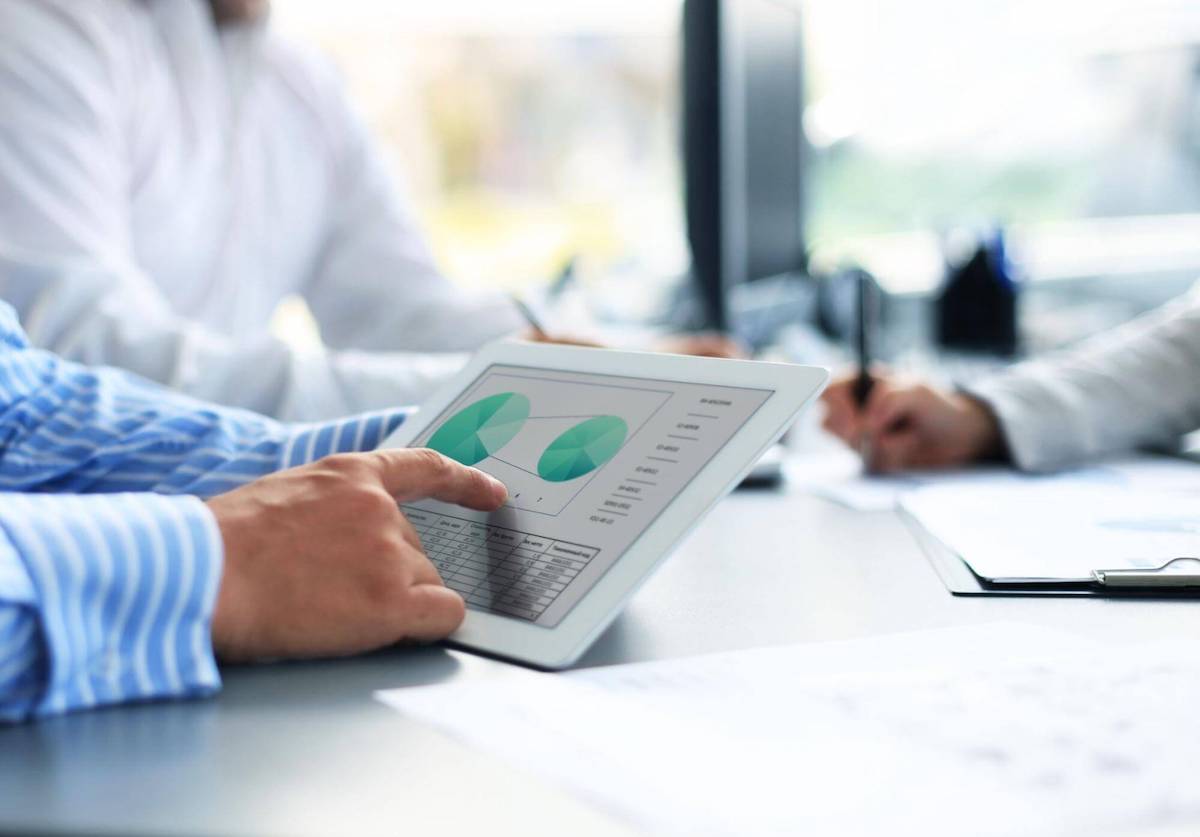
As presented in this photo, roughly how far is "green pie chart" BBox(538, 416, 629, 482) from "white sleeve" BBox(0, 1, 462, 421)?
0.34 meters

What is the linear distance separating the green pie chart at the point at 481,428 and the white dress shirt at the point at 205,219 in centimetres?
27

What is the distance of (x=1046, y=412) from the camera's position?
1.00 m

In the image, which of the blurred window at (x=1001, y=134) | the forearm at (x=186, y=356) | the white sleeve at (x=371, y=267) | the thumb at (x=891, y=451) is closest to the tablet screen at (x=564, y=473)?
the forearm at (x=186, y=356)

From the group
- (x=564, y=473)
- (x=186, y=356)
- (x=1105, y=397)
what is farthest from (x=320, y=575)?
(x=1105, y=397)

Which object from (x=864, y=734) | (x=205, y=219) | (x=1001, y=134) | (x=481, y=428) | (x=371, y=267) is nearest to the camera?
(x=864, y=734)

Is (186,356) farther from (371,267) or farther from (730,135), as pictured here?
(730,135)

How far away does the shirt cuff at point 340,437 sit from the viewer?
0.71 m

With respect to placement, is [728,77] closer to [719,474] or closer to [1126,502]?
[1126,502]

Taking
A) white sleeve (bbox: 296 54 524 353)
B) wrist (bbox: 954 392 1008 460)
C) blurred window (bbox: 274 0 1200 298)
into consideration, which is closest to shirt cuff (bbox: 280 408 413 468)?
wrist (bbox: 954 392 1008 460)

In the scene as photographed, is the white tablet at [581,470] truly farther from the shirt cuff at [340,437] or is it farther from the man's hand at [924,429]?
the man's hand at [924,429]

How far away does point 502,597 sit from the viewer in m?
0.53

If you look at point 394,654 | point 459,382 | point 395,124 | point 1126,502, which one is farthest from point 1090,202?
point 395,124

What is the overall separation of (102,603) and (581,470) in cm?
23

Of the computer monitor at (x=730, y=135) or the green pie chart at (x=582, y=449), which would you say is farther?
the computer monitor at (x=730, y=135)
